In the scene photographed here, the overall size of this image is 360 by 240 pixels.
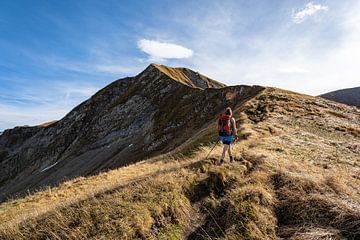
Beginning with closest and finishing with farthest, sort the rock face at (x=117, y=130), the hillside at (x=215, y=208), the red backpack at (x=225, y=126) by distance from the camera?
the hillside at (x=215, y=208), the red backpack at (x=225, y=126), the rock face at (x=117, y=130)

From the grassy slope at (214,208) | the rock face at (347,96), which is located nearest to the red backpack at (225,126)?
the grassy slope at (214,208)

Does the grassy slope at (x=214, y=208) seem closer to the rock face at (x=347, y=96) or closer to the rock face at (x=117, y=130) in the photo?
the rock face at (x=117, y=130)

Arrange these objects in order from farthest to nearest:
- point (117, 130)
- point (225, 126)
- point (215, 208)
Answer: point (117, 130), point (225, 126), point (215, 208)

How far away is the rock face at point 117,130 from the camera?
5159 centimetres

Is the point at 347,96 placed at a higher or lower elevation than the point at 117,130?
higher

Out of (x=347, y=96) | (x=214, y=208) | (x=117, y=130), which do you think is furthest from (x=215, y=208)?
(x=347, y=96)

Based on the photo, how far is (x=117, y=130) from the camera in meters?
73.9

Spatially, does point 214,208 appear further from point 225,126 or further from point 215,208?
point 225,126

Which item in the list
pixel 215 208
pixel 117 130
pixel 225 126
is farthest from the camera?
pixel 117 130

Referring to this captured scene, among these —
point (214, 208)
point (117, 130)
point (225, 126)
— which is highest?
point (117, 130)

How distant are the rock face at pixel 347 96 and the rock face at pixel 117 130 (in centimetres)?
10191

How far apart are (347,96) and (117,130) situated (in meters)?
172

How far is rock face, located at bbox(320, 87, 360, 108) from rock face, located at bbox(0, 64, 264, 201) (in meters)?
102

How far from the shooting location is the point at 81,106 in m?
104
